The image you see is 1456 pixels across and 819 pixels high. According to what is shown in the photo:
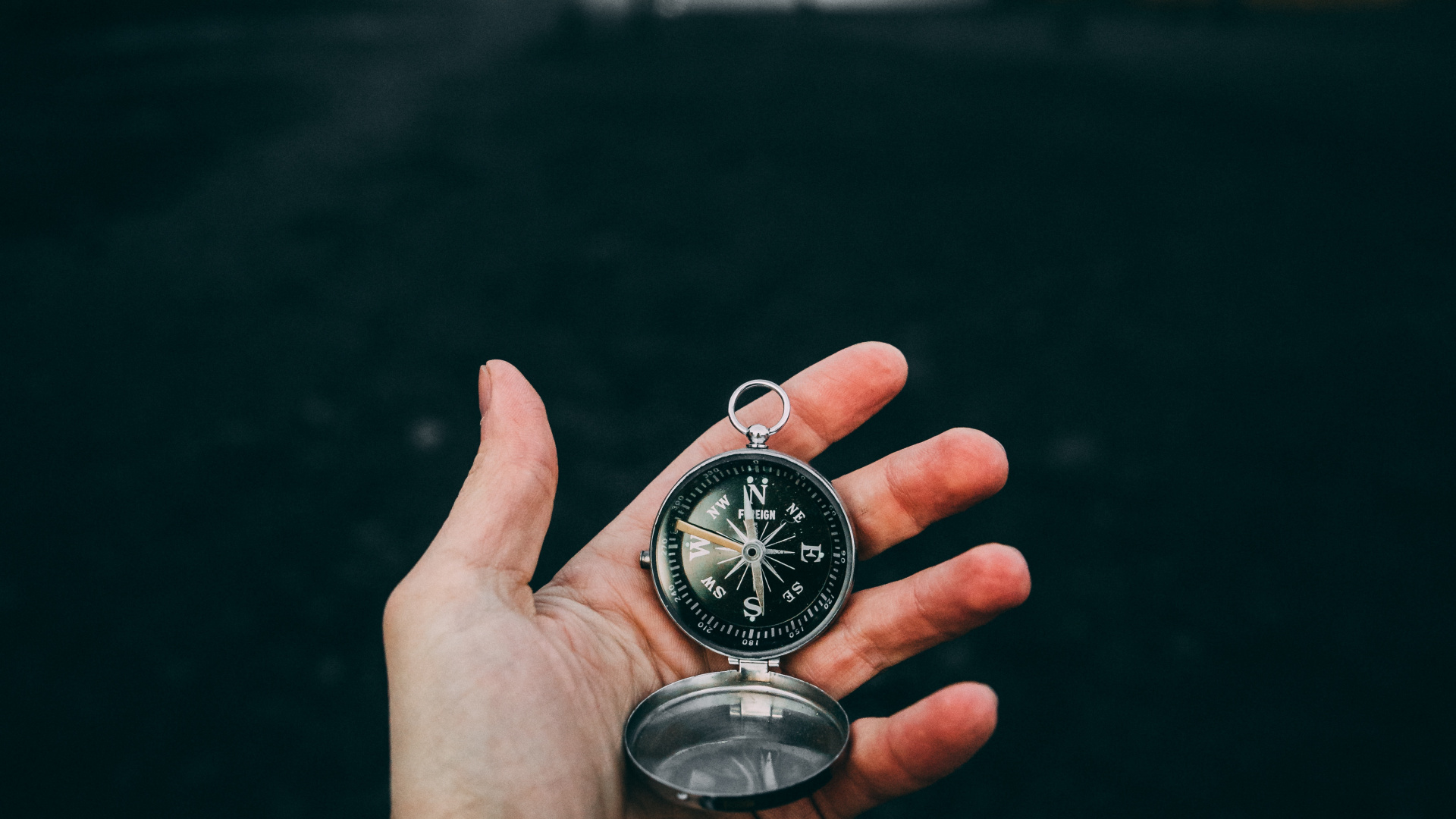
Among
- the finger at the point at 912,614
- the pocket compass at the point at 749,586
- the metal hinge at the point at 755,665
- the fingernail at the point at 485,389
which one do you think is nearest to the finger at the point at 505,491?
the fingernail at the point at 485,389

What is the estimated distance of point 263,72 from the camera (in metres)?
17.5

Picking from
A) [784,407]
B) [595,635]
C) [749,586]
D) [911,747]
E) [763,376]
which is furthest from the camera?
[763,376]

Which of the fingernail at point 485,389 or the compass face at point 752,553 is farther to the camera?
the compass face at point 752,553

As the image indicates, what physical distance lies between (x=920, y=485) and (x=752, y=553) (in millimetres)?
675

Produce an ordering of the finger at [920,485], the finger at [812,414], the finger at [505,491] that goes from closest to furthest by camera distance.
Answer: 1. the finger at [505,491]
2. the finger at [920,485]
3. the finger at [812,414]

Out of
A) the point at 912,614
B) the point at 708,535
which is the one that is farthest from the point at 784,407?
the point at 912,614

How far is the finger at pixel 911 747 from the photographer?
261 centimetres

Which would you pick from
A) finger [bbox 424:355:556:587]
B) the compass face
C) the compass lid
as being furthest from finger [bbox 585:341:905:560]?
the compass lid

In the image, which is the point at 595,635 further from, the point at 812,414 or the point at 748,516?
the point at 812,414

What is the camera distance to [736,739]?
3.09 metres

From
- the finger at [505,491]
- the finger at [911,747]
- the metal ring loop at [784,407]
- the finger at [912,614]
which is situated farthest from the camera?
the metal ring loop at [784,407]

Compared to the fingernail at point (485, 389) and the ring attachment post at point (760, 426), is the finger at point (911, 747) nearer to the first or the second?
the ring attachment post at point (760, 426)

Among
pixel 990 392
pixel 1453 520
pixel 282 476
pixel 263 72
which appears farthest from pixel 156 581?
pixel 263 72

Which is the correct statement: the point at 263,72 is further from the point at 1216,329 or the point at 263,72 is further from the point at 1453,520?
the point at 1453,520
